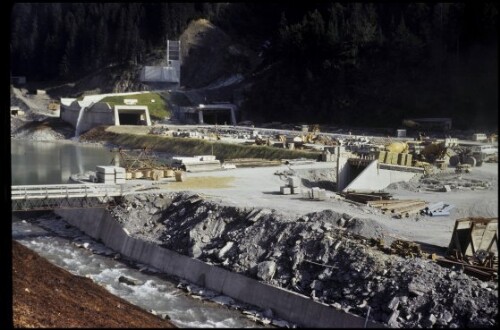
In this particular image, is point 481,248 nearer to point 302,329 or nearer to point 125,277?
point 302,329

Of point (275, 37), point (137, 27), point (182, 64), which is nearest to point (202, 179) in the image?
point (275, 37)

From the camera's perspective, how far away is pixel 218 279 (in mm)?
12898

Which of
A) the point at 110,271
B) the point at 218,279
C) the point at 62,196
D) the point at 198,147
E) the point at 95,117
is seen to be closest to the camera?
the point at 218,279

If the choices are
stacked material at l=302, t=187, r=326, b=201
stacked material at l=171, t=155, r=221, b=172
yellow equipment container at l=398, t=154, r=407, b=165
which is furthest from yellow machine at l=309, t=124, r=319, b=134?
stacked material at l=302, t=187, r=326, b=201

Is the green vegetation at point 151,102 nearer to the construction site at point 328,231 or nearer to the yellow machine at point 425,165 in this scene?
the construction site at point 328,231

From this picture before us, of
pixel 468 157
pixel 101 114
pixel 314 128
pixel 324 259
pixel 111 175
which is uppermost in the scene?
pixel 101 114

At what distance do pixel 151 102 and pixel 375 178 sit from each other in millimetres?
30069

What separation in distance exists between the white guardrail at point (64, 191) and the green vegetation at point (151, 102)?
2912cm

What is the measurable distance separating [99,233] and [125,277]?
3.88 m

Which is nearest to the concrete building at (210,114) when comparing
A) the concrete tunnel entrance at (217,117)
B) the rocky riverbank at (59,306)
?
the concrete tunnel entrance at (217,117)

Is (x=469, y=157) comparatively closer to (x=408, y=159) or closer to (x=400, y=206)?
(x=408, y=159)

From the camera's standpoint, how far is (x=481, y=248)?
10867 mm

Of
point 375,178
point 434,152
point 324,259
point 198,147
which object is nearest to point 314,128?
point 198,147

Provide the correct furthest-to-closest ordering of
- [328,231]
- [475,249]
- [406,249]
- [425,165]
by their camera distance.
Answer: [425,165] < [328,231] < [406,249] < [475,249]
